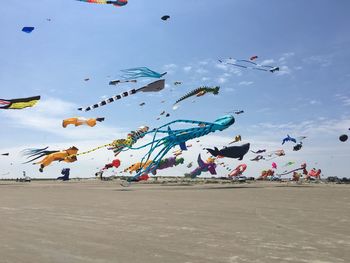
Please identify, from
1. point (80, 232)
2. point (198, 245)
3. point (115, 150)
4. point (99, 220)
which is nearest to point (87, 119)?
point (115, 150)

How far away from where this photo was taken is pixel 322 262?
819 centimetres

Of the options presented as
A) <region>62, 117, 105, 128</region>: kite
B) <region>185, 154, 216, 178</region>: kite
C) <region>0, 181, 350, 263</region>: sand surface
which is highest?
<region>62, 117, 105, 128</region>: kite

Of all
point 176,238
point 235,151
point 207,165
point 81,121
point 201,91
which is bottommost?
point 176,238

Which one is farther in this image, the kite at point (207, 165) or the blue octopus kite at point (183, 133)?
the kite at point (207, 165)

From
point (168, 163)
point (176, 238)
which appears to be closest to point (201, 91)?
point (176, 238)

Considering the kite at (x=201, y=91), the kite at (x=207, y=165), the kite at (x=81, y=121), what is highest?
the kite at (x=201, y=91)

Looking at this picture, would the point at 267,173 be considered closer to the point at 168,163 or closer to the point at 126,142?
the point at 168,163

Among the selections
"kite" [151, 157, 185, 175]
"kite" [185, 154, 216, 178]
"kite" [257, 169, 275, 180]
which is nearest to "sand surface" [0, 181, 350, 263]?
"kite" [151, 157, 185, 175]

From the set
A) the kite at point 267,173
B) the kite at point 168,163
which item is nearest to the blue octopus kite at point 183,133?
the kite at point 168,163

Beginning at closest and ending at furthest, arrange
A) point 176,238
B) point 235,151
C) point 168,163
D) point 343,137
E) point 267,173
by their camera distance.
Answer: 1. point 176,238
2. point 343,137
3. point 235,151
4. point 168,163
5. point 267,173

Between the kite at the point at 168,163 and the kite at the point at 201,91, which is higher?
the kite at the point at 201,91

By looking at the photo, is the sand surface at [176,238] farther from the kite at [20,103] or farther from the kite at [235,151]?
the kite at [235,151]

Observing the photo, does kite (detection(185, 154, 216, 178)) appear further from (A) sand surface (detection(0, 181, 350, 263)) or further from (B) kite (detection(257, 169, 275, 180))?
(A) sand surface (detection(0, 181, 350, 263))

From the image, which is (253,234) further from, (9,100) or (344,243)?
(9,100)
